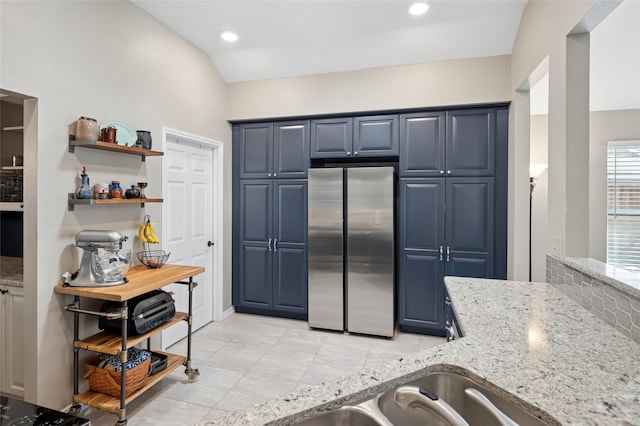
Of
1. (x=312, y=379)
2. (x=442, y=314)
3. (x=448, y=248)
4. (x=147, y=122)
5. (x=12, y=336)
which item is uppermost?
(x=147, y=122)

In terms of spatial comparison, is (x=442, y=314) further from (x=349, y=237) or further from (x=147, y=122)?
(x=147, y=122)

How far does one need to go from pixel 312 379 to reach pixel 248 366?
59 centimetres

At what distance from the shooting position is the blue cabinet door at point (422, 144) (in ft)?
10.7

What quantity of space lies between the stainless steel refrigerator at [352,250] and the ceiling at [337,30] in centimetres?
119

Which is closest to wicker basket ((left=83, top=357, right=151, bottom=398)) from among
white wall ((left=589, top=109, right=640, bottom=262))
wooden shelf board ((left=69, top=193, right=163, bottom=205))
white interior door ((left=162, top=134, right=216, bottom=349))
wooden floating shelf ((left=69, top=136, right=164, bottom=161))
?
white interior door ((left=162, top=134, right=216, bottom=349))

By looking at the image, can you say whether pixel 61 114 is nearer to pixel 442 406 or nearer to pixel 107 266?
pixel 107 266

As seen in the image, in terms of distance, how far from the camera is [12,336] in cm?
207

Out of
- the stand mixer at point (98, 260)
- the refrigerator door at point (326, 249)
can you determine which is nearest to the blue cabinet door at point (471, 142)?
the refrigerator door at point (326, 249)

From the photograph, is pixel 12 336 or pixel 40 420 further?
pixel 12 336

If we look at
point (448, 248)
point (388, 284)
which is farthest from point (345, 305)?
point (448, 248)

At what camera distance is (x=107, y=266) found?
204cm

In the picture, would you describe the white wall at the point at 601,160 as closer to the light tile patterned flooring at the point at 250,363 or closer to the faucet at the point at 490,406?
the light tile patterned flooring at the point at 250,363

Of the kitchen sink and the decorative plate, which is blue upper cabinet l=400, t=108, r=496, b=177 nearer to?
the decorative plate

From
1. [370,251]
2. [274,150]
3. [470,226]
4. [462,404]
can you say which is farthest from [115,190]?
[470,226]
